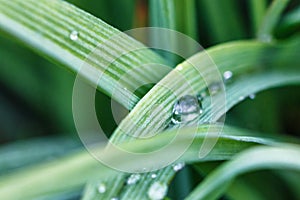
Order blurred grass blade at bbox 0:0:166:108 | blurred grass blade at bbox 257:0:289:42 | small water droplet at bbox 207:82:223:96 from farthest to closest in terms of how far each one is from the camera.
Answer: blurred grass blade at bbox 257:0:289:42 < small water droplet at bbox 207:82:223:96 < blurred grass blade at bbox 0:0:166:108

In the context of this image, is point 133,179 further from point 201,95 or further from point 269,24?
point 269,24

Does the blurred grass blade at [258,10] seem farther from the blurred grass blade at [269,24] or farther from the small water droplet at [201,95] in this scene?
the small water droplet at [201,95]

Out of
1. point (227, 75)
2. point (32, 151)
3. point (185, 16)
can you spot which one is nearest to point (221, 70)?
point (227, 75)

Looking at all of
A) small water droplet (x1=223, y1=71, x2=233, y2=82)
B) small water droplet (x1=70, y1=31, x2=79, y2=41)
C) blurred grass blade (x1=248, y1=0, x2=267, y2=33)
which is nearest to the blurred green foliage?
blurred grass blade (x1=248, y1=0, x2=267, y2=33)

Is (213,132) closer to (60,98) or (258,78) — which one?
(258,78)

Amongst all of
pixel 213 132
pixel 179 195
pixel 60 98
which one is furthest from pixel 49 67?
pixel 213 132

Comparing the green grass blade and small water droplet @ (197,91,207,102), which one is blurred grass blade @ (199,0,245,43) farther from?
small water droplet @ (197,91,207,102)

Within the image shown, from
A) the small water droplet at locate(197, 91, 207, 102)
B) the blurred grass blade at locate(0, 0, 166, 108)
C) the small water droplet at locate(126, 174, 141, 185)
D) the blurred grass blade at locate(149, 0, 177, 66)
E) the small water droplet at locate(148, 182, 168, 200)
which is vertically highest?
the blurred grass blade at locate(149, 0, 177, 66)

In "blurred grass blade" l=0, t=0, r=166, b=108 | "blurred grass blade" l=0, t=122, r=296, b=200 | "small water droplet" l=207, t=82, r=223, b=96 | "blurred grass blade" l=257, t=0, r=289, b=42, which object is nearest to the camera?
"blurred grass blade" l=0, t=122, r=296, b=200
